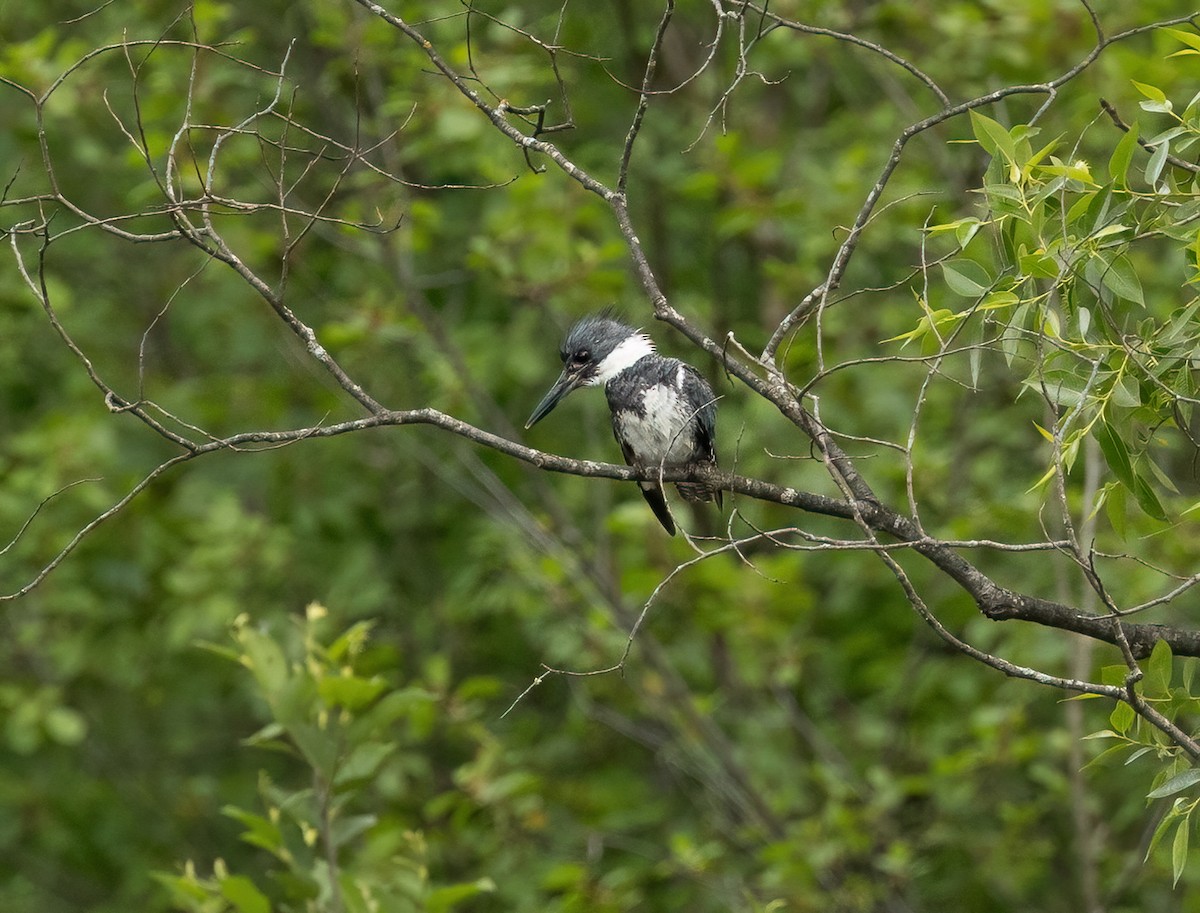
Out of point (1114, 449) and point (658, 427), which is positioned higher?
point (1114, 449)

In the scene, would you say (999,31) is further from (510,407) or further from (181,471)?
(181,471)

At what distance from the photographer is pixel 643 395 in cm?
391

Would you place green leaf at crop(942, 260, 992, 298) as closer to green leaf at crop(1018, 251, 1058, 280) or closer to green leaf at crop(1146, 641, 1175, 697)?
green leaf at crop(1018, 251, 1058, 280)

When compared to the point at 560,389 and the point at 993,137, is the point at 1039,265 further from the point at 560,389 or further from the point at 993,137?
the point at 560,389

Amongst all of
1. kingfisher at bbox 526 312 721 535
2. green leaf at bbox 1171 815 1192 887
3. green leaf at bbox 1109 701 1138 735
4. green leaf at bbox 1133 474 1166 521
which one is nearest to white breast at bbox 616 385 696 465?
kingfisher at bbox 526 312 721 535

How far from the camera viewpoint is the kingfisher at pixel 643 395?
3.86 metres

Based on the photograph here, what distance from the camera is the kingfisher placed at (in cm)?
386

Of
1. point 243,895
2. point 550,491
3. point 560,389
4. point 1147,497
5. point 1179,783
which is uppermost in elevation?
point 1147,497

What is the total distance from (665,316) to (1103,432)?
65cm

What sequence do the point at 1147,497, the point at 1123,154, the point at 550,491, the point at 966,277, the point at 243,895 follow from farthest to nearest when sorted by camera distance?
the point at 550,491
the point at 243,895
the point at 1147,497
the point at 966,277
the point at 1123,154

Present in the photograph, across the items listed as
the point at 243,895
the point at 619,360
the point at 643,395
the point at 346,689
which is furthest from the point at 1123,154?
the point at 619,360

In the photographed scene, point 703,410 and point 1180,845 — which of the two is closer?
point 1180,845

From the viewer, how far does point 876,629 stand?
595 cm

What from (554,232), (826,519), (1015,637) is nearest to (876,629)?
(826,519)
